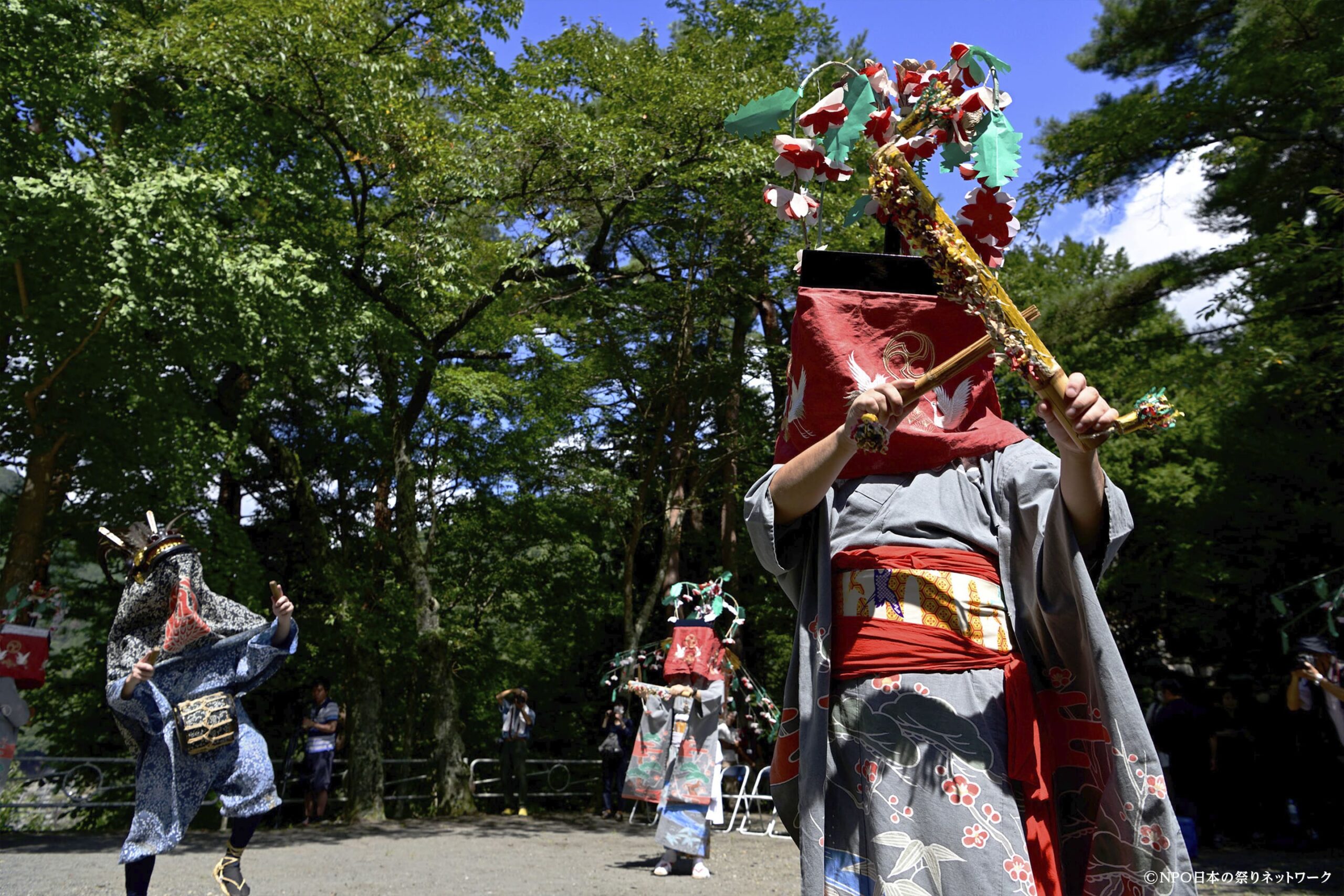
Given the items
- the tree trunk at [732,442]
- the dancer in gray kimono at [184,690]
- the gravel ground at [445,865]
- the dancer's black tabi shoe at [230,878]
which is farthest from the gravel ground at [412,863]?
the tree trunk at [732,442]

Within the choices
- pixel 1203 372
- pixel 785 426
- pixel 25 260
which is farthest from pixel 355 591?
pixel 785 426

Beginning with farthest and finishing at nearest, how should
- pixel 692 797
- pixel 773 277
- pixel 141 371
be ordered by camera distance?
1. pixel 773 277
2. pixel 141 371
3. pixel 692 797

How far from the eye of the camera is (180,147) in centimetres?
1084

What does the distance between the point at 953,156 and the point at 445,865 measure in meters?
8.34

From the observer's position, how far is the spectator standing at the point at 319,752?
1349cm

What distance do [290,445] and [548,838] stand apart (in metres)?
8.27

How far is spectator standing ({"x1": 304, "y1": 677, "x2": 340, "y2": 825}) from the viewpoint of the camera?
531 inches

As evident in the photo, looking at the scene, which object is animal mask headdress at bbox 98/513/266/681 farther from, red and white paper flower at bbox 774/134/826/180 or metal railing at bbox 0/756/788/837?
metal railing at bbox 0/756/788/837

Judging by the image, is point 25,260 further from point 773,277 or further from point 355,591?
point 773,277

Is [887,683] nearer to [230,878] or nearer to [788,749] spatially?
[788,749]

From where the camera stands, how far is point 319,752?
13.8m

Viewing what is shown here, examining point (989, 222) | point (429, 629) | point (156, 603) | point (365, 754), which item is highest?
point (989, 222)

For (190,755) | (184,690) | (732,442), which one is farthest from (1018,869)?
(732,442)

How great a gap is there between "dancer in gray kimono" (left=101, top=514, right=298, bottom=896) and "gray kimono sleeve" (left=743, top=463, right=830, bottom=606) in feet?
11.5
